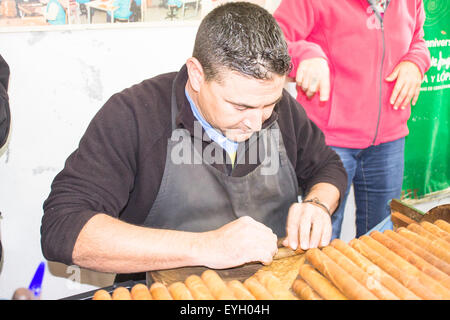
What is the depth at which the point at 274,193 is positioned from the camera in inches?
67.3

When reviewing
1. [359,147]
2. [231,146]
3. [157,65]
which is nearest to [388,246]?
[231,146]

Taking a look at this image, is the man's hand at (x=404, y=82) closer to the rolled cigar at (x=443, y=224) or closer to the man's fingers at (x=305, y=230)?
the rolled cigar at (x=443, y=224)

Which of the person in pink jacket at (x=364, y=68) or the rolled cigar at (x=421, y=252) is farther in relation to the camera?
the person in pink jacket at (x=364, y=68)

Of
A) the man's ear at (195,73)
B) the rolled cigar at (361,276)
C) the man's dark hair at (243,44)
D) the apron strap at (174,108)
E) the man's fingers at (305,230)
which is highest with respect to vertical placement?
the man's dark hair at (243,44)

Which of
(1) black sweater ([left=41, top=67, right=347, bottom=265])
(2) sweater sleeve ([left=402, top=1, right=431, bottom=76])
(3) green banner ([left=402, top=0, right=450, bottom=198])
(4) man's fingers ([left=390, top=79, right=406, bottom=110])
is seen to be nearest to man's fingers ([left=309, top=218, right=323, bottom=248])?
(1) black sweater ([left=41, top=67, right=347, bottom=265])

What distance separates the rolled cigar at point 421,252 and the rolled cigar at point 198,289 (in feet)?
2.06

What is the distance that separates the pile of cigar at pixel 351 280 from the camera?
3.32ft

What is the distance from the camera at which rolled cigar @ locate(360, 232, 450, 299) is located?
1.04 m

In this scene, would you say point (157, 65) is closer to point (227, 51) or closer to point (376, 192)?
point (227, 51)

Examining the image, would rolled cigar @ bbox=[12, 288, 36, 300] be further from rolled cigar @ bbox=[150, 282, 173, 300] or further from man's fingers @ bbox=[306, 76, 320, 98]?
man's fingers @ bbox=[306, 76, 320, 98]

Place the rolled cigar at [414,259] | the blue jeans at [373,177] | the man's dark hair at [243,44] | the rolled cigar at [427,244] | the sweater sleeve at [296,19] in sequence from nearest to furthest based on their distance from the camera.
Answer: the rolled cigar at [414,259], the rolled cigar at [427,244], the man's dark hair at [243,44], the sweater sleeve at [296,19], the blue jeans at [373,177]

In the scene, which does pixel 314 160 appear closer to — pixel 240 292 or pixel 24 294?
pixel 240 292

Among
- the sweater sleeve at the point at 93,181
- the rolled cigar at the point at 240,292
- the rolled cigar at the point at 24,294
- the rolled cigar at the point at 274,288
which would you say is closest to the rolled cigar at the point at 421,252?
the rolled cigar at the point at 274,288

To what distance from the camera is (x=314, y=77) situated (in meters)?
1.78
